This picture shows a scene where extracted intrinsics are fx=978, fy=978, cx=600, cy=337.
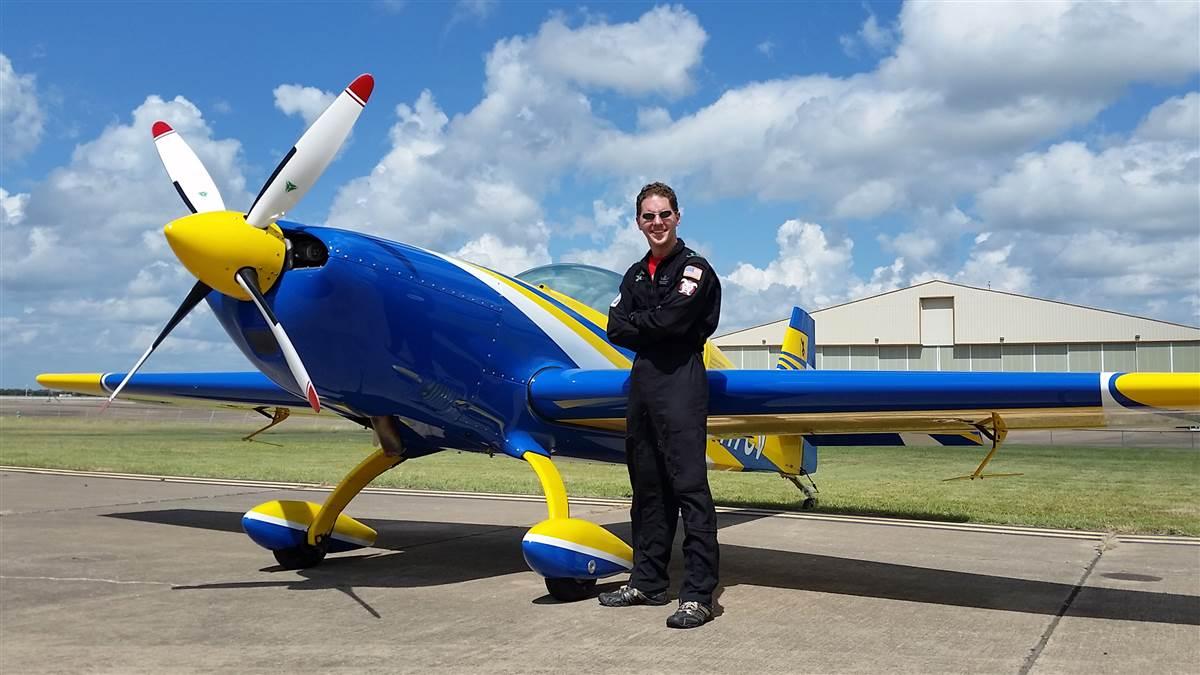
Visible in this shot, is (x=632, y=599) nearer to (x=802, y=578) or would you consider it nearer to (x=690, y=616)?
(x=690, y=616)

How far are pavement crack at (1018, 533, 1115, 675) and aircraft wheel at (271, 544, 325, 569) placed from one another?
5.08 meters

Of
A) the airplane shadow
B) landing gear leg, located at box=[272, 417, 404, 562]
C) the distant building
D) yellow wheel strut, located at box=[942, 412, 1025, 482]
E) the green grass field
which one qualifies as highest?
the distant building

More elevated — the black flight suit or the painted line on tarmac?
the black flight suit

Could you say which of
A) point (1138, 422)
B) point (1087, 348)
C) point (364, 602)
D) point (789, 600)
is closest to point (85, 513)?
point (364, 602)

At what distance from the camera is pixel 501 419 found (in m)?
6.87

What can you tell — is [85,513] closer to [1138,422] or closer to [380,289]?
A: [380,289]

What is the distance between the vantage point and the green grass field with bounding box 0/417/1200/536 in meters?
11.5

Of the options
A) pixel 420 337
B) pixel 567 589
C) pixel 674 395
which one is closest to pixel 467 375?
pixel 420 337

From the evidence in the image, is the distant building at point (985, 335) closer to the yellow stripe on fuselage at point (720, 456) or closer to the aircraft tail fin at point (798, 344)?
the aircraft tail fin at point (798, 344)

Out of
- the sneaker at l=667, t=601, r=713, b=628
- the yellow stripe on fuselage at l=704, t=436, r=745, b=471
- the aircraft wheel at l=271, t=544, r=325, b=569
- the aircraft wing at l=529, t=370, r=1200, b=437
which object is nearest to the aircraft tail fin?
the yellow stripe on fuselage at l=704, t=436, r=745, b=471

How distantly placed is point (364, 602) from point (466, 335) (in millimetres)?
1818

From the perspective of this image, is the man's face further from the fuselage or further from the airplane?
the fuselage

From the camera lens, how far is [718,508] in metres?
11.9

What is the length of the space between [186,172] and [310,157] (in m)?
1.07
